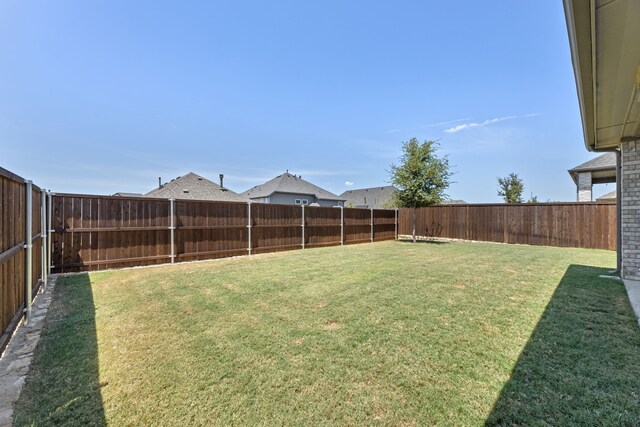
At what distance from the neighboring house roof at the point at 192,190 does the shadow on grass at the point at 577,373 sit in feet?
51.1

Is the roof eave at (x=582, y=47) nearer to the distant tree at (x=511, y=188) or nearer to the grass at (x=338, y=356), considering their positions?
the grass at (x=338, y=356)

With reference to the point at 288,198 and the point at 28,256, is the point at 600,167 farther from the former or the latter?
the point at 288,198

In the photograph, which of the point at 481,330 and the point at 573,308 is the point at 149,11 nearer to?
the point at 481,330

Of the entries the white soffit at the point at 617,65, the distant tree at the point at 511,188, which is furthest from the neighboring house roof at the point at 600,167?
the white soffit at the point at 617,65

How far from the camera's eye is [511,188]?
2327 centimetres

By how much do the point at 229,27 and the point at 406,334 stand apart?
28.7 feet

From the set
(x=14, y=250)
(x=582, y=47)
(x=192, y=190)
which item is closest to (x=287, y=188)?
(x=192, y=190)

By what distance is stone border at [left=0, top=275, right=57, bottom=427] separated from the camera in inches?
70.2

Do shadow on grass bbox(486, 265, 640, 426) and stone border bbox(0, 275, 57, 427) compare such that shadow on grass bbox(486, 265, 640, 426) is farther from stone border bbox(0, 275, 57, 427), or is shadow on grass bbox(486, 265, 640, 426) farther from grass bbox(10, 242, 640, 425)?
stone border bbox(0, 275, 57, 427)

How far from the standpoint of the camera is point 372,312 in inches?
134

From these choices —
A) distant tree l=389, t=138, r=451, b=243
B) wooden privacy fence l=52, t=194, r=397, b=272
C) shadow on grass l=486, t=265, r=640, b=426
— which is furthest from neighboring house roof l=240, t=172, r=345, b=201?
shadow on grass l=486, t=265, r=640, b=426

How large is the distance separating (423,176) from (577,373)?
11376mm

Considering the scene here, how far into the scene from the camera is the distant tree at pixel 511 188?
75.8 feet

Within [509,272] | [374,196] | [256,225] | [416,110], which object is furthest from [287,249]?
[374,196]
